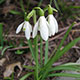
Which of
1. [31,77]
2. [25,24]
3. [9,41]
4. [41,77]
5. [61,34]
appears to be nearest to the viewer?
[25,24]

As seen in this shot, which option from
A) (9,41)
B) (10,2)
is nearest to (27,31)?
(9,41)

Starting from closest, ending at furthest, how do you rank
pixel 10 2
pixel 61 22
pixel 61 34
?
pixel 61 34
pixel 61 22
pixel 10 2

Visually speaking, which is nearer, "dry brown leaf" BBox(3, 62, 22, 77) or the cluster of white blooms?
the cluster of white blooms

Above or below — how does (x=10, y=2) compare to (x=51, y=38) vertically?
above

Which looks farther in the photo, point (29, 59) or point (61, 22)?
point (61, 22)

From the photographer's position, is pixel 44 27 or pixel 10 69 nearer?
pixel 44 27

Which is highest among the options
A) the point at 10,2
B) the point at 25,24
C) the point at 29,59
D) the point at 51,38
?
the point at 10,2

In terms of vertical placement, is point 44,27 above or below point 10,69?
above

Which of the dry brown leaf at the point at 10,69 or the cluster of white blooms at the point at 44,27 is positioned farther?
the dry brown leaf at the point at 10,69

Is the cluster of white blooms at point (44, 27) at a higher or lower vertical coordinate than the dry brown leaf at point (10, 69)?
higher

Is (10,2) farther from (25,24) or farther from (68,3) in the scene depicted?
(25,24)

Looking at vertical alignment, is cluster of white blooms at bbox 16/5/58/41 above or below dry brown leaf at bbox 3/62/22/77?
above
